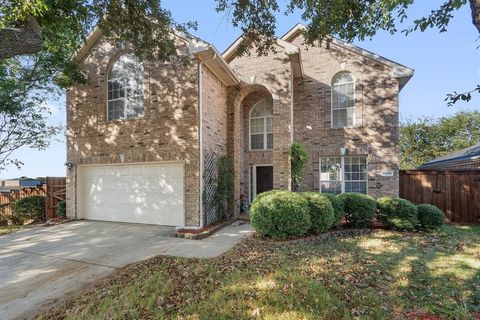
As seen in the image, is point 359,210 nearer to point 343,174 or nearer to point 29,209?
point 343,174

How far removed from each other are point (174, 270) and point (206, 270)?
24.1 inches

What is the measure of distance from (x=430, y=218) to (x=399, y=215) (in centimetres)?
95

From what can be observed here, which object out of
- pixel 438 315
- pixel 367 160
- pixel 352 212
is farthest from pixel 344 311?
pixel 367 160

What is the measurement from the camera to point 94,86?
1002cm

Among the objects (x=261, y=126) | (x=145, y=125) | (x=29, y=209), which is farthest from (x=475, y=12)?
(x=29, y=209)

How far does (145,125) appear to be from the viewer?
891 cm

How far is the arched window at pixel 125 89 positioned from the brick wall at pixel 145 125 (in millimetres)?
273

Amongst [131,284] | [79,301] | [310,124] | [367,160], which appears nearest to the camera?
[79,301]

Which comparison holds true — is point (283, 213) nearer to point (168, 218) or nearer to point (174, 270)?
point (174, 270)

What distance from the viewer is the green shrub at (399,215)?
316 inches

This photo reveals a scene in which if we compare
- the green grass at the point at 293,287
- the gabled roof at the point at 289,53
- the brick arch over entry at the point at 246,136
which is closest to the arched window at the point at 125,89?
the brick arch over entry at the point at 246,136

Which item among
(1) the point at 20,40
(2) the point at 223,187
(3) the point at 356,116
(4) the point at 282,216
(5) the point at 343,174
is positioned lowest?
(4) the point at 282,216

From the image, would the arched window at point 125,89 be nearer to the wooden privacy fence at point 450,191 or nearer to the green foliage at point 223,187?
the green foliage at point 223,187

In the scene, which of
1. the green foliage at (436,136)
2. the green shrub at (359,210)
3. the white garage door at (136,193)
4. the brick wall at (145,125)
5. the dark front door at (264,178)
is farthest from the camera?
the green foliage at (436,136)
